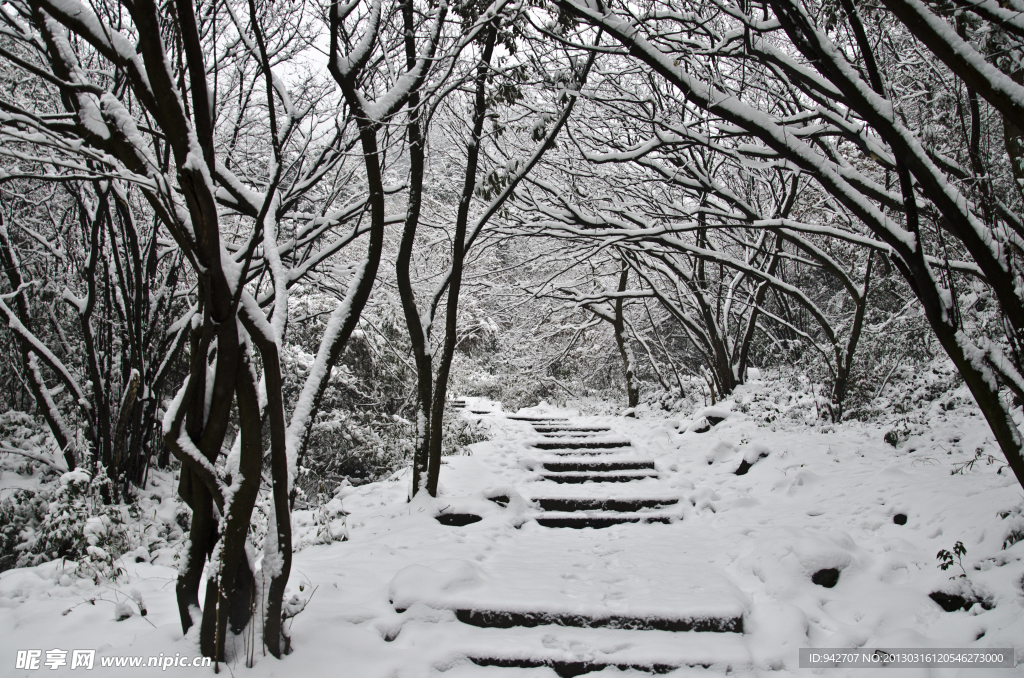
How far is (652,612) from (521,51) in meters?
4.86

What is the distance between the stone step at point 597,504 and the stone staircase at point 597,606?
0.21 meters

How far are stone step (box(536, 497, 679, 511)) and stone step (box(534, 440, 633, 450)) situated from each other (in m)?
2.34

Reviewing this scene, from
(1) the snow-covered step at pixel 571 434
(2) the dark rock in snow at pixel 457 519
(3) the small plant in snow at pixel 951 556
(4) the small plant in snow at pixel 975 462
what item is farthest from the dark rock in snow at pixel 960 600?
(1) the snow-covered step at pixel 571 434

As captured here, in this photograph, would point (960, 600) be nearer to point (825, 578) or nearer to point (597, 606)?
point (825, 578)

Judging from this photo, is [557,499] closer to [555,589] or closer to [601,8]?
[555,589]

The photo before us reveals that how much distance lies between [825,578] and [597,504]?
94.2 inches

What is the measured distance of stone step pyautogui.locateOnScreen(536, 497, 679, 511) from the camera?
17.9ft

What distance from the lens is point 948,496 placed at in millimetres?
3863

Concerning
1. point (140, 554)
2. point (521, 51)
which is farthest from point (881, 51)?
point (140, 554)

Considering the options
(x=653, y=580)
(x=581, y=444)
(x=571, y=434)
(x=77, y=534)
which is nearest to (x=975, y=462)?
(x=653, y=580)

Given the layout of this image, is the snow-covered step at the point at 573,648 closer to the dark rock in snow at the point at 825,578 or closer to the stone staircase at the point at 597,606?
the stone staircase at the point at 597,606

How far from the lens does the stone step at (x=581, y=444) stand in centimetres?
790

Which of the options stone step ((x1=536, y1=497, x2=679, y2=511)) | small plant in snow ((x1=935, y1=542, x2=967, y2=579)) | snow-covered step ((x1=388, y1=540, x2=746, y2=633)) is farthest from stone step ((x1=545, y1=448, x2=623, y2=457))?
small plant in snow ((x1=935, y1=542, x2=967, y2=579))

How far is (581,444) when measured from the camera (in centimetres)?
819
